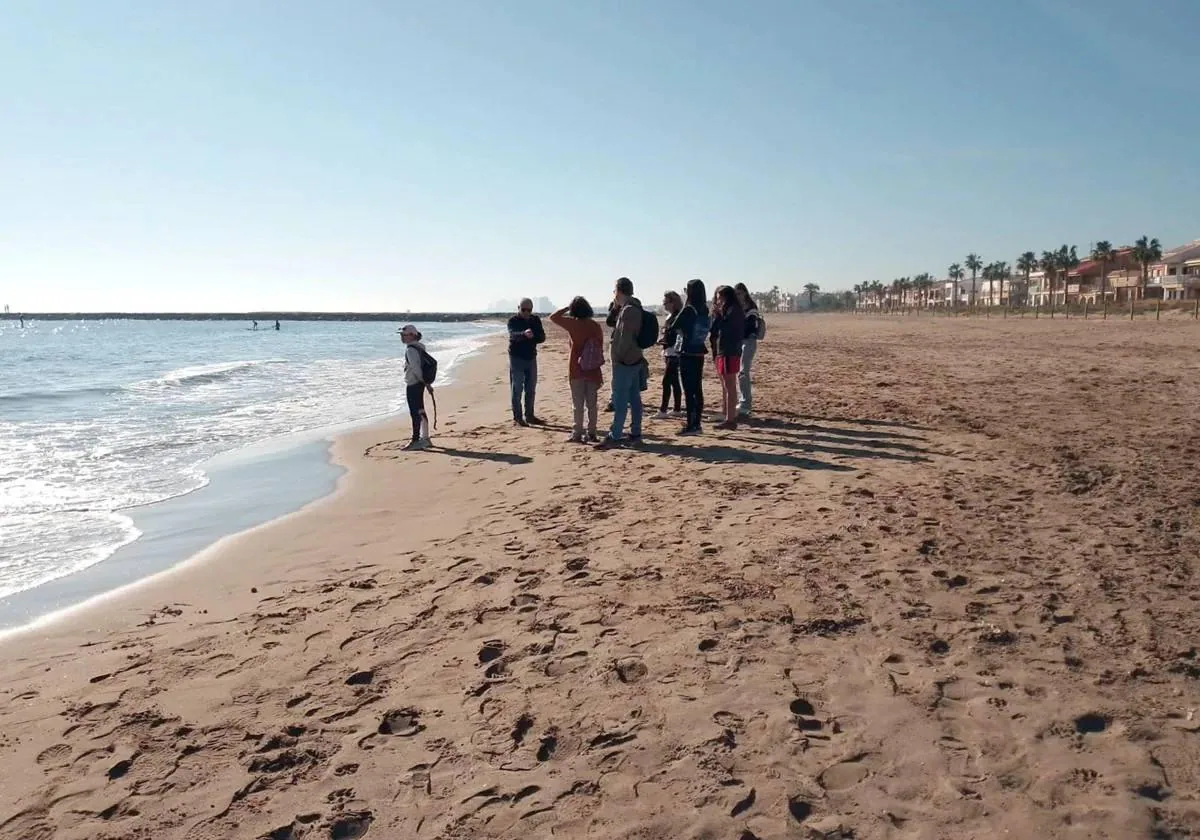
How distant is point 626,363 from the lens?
8.68 metres

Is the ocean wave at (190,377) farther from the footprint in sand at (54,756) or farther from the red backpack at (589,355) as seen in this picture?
the footprint in sand at (54,756)

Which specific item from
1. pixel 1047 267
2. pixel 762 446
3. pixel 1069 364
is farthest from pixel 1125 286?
pixel 762 446

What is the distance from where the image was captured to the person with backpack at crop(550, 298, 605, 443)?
8922 millimetres

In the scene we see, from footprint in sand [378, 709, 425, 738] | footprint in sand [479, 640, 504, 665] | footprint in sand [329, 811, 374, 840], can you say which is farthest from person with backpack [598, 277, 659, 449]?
footprint in sand [329, 811, 374, 840]

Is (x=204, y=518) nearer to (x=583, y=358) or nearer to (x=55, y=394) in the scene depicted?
(x=583, y=358)

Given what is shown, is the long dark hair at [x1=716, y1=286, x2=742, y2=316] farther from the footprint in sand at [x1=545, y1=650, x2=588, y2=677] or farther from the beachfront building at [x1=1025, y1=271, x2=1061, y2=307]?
the beachfront building at [x1=1025, y1=271, x2=1061, y2=307]

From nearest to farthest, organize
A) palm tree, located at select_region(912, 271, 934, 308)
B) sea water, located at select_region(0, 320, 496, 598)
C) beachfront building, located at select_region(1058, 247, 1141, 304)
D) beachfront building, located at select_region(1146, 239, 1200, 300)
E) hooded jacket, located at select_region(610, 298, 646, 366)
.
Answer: sea water, located at select_region(0, 320, 496, 598) → hooded jacket, located at select_region(610, 298, 646, 366) → beachfront building, located at select_region(1146, 239, 1200, 300) → beachfront building, located at select_region(1058, 247, 1141, 304) → palm tree, located at select_region(912, 271, 934, 308)

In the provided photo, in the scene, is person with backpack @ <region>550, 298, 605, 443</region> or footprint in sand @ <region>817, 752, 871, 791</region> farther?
person with backpack @ <region>550, 298, 605, 443</region>

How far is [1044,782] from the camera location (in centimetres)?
253

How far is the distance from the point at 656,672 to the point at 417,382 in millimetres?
6682

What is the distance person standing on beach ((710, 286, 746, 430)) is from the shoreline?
4459mm

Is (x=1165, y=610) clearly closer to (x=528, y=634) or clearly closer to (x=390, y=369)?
(x=528, y=634)

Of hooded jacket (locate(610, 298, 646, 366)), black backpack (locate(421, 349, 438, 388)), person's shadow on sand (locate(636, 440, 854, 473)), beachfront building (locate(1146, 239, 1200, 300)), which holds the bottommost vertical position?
person's shadow on sand (locate(636, 440, 854, 473))

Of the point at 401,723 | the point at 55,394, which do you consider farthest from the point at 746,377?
the point at 55,394
